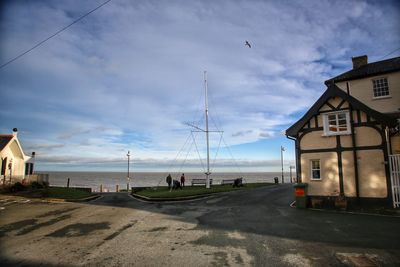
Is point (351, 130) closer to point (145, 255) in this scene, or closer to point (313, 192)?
point (313, 192)

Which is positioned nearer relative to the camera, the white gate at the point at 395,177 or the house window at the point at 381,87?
the white gate at the point at 395,177

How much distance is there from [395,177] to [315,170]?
405cm

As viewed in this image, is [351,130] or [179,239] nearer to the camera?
[179,239]

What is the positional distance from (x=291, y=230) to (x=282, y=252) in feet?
9.73

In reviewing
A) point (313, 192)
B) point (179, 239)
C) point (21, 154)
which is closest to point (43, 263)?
point (179, 239)

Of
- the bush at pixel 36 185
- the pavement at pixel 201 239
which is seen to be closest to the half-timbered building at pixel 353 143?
the pavement at pixel 201 239

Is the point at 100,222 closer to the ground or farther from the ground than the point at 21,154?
closer to the ground

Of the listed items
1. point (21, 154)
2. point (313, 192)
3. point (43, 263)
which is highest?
point (21, 154)

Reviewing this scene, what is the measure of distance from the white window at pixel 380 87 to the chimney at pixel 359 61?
3811mm

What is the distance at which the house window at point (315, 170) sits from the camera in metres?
17.6

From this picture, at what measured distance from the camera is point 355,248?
8078 millimetres

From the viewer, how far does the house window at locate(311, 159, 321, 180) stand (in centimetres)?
1758

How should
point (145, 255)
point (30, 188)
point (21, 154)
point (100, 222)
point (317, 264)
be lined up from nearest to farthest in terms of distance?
point (317, 264), point (145, 255), point (100, 222), point (30, 188), point (21, 154)

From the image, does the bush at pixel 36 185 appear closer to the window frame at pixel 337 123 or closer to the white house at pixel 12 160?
the white house at pixel 12 160
